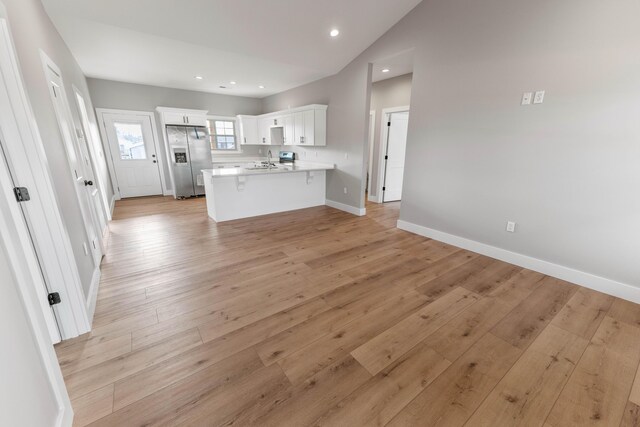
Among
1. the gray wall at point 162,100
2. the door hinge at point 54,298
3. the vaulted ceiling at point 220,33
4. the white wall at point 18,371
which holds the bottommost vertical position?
the door hinge at point 54,298

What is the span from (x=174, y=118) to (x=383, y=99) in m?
4.96

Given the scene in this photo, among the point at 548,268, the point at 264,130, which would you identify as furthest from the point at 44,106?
the point at 264,130

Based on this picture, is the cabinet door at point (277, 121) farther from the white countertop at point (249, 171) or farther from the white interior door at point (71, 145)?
the white interior door at point (71, 145)

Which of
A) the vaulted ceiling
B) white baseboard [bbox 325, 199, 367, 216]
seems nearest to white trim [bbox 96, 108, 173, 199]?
the vaulted ceiling

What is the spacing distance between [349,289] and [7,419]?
2.10 metres

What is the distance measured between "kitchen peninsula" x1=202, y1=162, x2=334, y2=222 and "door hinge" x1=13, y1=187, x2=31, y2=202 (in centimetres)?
254

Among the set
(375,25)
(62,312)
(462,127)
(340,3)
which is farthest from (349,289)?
(375,25)

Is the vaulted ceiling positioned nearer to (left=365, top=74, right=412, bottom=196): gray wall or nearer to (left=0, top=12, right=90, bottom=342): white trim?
(left=365, top=74, right=412, bottom=196): gray wall

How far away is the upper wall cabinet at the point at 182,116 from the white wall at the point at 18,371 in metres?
6.16

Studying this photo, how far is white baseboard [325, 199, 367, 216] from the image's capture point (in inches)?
196

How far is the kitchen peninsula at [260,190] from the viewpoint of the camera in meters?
4.41

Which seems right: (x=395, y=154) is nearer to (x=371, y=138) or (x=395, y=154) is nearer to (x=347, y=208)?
(x=371, y=138)

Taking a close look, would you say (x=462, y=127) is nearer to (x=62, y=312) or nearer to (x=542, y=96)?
(x=542, y=96)

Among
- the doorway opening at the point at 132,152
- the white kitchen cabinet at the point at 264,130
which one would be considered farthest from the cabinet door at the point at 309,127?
the doorway opening at the point at 132,152
